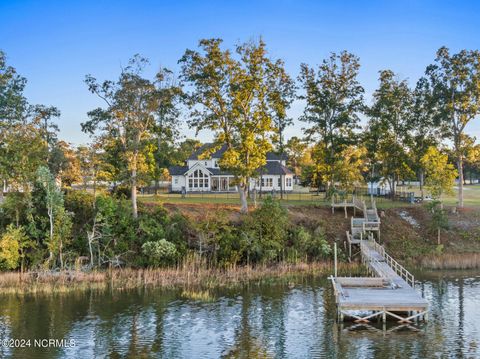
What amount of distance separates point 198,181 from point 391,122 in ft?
118

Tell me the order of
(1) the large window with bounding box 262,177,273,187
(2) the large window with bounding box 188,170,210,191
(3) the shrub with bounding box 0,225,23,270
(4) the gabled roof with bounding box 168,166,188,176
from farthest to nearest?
1. (4) the gabled roof with bounding box 168,166,188,176
2. (1) the large window with bounding box 262,177,273,187
3. (2) the large window with bounding box 188,170,210,191
4. (3) the shrub with bounding box 0,225,23,270

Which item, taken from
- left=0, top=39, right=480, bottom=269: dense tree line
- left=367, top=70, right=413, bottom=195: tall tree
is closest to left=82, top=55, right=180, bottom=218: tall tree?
left=0, top=39, right=480, bottom=269: dense tree line

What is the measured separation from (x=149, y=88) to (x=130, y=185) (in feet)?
29.4

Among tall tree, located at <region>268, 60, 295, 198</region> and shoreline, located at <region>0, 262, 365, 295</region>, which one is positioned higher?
tall tree, located at <region>268, 60, 295, 198</region>

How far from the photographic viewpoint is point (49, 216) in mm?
43375

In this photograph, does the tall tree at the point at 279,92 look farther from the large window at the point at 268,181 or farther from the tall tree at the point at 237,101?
the large window at the point at 268,181

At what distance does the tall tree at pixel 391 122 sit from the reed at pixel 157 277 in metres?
23.1

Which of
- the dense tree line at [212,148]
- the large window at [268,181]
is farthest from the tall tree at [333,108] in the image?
the large window at [268,181]

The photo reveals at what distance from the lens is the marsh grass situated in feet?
124

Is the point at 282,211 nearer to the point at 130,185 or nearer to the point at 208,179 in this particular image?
the point at 130,185

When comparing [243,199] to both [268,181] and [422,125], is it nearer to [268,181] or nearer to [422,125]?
[422,125]

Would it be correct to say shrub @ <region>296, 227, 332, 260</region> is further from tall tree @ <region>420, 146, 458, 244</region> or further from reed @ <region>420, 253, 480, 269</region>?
tall tree @ <region>420, 146, 458, 244</region>

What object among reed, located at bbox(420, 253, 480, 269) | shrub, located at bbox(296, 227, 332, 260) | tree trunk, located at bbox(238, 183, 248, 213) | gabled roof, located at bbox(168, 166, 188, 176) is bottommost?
reed, located at bbox(420, 253, 480, 269)

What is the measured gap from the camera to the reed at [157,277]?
3775 centimetres
